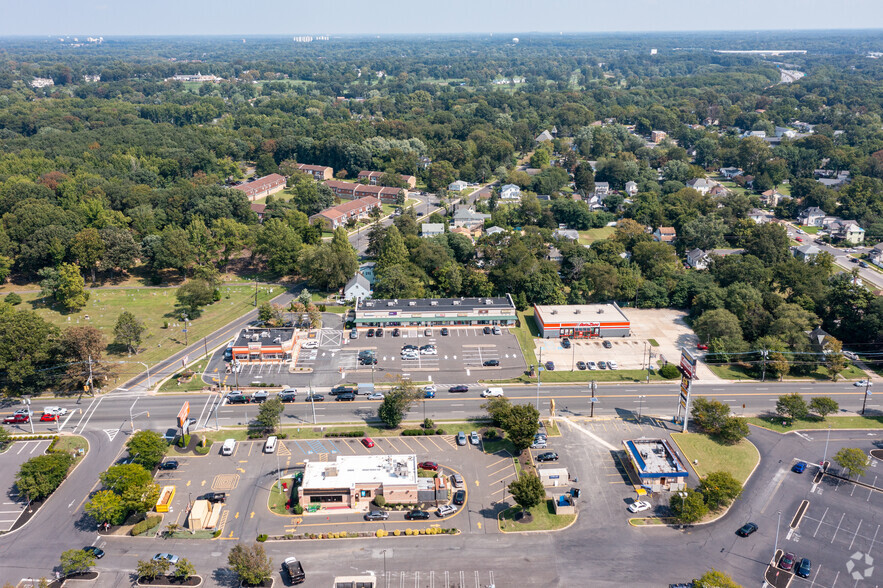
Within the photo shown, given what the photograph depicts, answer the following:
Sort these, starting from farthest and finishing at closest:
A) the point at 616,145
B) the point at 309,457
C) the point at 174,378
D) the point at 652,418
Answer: the point at 616,145 < the point at 174,378 < the point at 652,418 < the point at 309,457

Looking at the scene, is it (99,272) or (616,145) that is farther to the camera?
(616,145)

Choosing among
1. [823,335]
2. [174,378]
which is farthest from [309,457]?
[823,335]

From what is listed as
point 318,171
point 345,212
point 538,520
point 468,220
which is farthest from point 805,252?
point 318,171

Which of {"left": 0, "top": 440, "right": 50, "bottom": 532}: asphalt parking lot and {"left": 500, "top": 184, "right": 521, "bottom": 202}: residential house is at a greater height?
{"left": 500, "top": 184, "right": 521, "bottom": 202}: residential house

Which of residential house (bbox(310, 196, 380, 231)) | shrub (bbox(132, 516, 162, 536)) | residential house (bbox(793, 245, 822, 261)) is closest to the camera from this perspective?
shrub (bbox(132, 516, 162, 536))

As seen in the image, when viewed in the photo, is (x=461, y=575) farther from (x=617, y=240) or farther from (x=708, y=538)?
(x=617, y=240)

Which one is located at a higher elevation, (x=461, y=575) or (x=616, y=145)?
(x=616, y=145)

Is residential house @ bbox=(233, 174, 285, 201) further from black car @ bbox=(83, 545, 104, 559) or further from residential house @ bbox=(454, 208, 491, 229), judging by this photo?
black car @ bbox=(83, 545, 104, 559)

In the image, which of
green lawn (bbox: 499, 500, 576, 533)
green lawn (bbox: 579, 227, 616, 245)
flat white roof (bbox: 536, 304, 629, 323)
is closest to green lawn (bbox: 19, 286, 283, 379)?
flat white roof (bbox: 536, 304, 629, 323)
